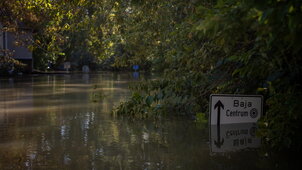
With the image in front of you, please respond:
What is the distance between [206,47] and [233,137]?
6.74 feet

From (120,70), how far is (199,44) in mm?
65352

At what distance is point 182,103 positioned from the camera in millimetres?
10531

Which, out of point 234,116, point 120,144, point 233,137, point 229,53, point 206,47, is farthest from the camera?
point 233,137

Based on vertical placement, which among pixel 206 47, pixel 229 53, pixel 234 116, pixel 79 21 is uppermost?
pixel 79 21

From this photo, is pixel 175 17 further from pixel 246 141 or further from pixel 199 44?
pixel 246 141

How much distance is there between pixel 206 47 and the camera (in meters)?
8.98

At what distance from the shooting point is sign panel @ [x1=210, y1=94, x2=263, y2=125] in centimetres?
903

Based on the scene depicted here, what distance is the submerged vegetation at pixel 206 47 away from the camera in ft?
13.4

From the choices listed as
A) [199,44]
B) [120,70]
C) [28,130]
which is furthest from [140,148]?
[120,70]

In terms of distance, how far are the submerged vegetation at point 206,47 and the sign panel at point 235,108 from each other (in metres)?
0.26

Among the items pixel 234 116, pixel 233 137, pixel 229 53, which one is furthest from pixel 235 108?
pixel 229 53

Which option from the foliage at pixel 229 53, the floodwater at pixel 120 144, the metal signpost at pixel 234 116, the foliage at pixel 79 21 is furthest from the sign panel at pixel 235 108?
the foliage at pixel 79 21

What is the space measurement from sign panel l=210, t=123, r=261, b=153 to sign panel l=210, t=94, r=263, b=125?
1.10 ft

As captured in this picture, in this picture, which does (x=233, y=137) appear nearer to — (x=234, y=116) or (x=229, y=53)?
(x=234, y=116)
